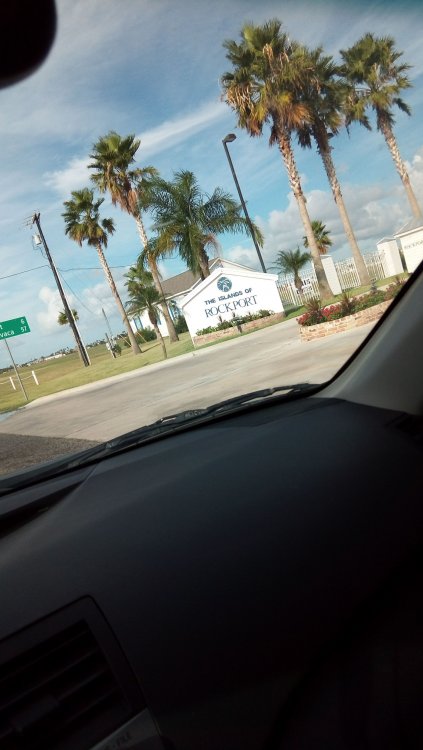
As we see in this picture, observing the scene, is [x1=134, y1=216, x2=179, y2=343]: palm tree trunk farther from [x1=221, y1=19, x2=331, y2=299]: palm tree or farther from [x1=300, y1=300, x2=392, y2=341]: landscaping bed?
[x1=300, y1=300, x2=392, y2=341]: landscaping bed

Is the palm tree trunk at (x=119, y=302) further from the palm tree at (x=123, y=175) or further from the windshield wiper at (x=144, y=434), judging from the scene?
the windshield wiper at (x=144, y=434)

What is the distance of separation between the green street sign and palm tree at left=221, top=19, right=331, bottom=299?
1710mm

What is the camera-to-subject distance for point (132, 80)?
2.49m

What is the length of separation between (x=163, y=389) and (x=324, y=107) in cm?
318

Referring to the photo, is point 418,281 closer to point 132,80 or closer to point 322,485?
point 322,485

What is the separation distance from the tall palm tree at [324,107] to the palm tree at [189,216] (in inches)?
33.6

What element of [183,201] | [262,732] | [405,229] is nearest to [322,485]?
[262,732]

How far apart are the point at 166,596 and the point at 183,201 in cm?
443

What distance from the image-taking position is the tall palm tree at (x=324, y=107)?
9.28 ft

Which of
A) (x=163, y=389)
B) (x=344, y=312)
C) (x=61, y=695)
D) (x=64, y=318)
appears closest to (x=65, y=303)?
(x=64, y=318)

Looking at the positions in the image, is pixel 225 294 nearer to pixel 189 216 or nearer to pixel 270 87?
pixel 189 216

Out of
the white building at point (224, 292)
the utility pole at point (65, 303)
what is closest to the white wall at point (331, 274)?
the utility pole at point (65, 303)

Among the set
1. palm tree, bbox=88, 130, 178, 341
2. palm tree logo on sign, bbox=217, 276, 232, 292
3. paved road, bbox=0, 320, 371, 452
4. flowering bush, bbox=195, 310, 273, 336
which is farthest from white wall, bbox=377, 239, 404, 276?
palm tree logo on sign, bbox=217, 276, 232, 292

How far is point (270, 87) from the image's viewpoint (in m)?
3.25
